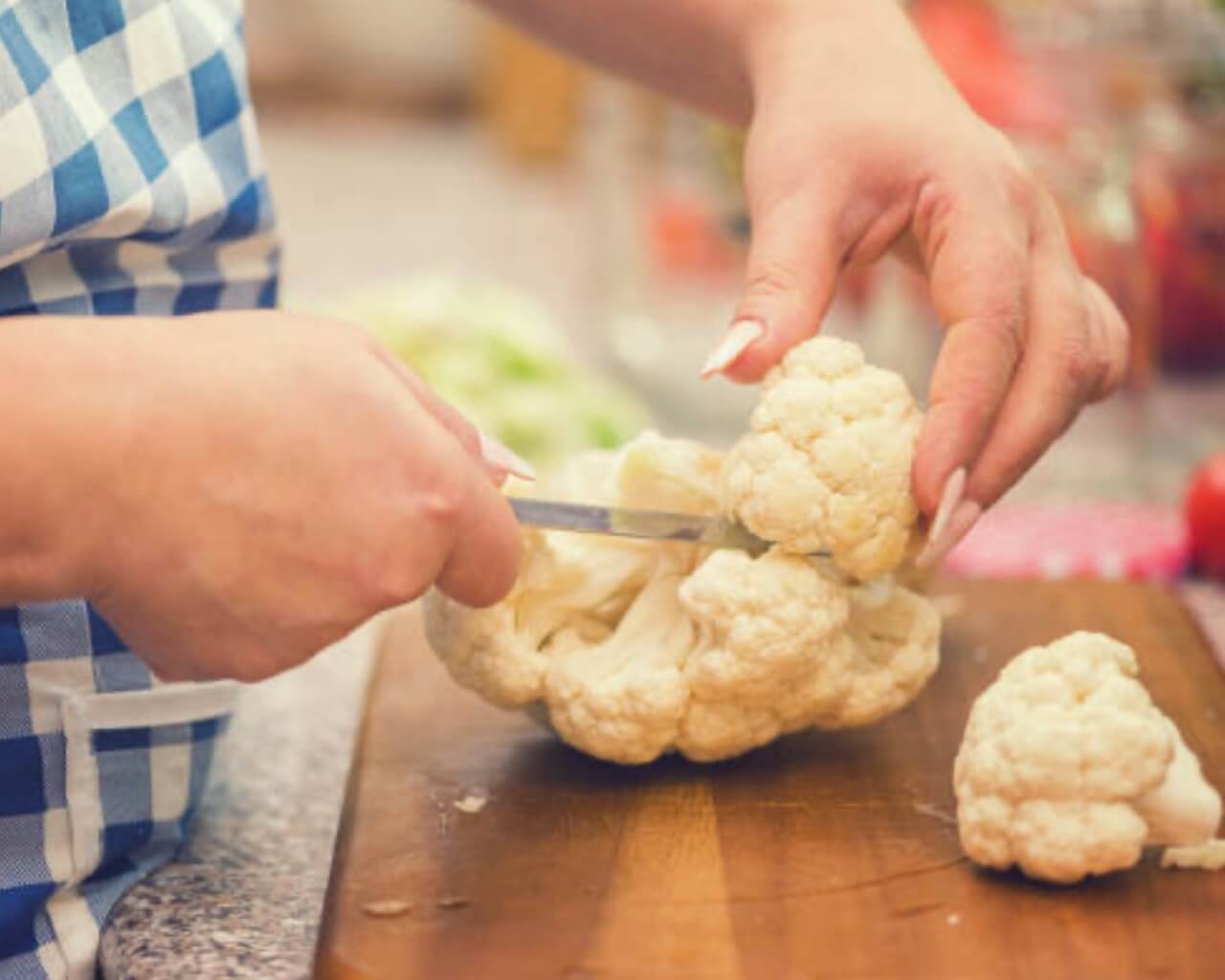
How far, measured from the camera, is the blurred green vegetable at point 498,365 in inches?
76.6

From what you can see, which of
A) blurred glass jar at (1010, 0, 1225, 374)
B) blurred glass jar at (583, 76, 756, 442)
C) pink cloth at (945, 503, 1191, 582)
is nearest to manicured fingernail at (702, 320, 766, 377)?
pink cloth at (945, 503, 1191, 582)

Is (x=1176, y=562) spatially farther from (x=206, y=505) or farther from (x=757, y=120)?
(x=206, y=505)

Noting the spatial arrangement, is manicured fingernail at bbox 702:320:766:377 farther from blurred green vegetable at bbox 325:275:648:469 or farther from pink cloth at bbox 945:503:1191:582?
blurred green vegetable at bbox 325:275:648:469

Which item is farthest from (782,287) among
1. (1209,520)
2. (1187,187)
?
(1187,187)

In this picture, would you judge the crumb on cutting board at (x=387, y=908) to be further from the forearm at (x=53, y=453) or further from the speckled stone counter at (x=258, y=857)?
the forearm at (x=53, y=453)

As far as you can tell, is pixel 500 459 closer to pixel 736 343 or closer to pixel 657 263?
pixel 736 343

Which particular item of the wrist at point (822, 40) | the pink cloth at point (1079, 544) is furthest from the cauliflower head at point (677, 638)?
the pink cloth at point (1079, 544)

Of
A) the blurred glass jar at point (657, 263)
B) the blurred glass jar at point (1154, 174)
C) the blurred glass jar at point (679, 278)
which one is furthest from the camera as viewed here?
the blurred glass jar at point (657, 263)

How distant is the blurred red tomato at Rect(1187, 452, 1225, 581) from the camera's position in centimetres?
149

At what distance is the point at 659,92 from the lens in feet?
4.23

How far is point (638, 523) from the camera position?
1004 millimetres

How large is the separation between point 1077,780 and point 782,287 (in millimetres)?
295

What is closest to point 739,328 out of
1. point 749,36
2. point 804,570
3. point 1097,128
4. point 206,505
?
point 804,570

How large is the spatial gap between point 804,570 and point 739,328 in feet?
0.42
